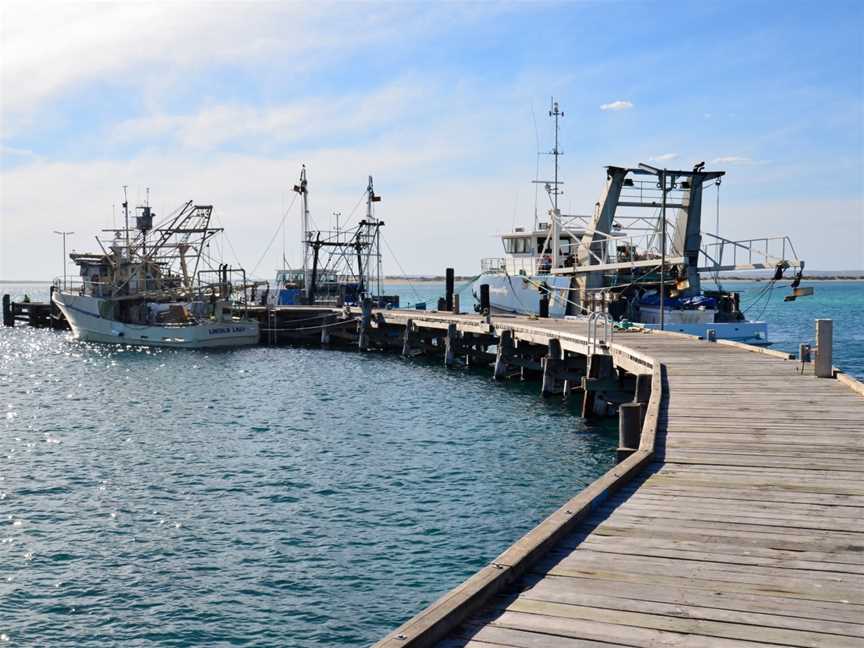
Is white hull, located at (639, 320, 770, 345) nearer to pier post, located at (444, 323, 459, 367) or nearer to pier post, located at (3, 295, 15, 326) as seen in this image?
pier post, located at (444, 323, 459, 367)

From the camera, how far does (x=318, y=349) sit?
1909 inches

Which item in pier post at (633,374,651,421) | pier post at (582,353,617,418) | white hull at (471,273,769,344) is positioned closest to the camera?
pier post at (633,374,651,421)

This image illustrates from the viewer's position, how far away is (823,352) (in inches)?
688

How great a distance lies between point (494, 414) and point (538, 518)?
10.7 m

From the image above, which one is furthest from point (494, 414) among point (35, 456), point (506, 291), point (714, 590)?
point (506, 291)

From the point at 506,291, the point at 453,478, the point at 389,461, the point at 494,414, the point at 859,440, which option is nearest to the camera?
the point at 859,440

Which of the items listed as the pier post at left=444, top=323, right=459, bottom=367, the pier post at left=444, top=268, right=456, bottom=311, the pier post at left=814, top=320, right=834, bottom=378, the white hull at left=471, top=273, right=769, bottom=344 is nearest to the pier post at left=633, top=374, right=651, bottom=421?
the pier post at left=814, top=320, right=834, bottom=378

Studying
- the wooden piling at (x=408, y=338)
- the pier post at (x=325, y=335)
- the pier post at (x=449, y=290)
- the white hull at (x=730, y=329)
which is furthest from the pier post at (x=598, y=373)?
the pier post at (x=325, y=335)

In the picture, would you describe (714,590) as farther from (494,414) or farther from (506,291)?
(506,291)

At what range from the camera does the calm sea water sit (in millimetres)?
10438

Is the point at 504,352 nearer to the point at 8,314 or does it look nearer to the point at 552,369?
the point at 552,369

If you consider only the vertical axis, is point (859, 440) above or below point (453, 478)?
above

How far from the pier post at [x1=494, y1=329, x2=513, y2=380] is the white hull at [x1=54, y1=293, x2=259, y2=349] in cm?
2141

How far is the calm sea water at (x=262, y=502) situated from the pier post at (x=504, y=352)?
1862 mm
